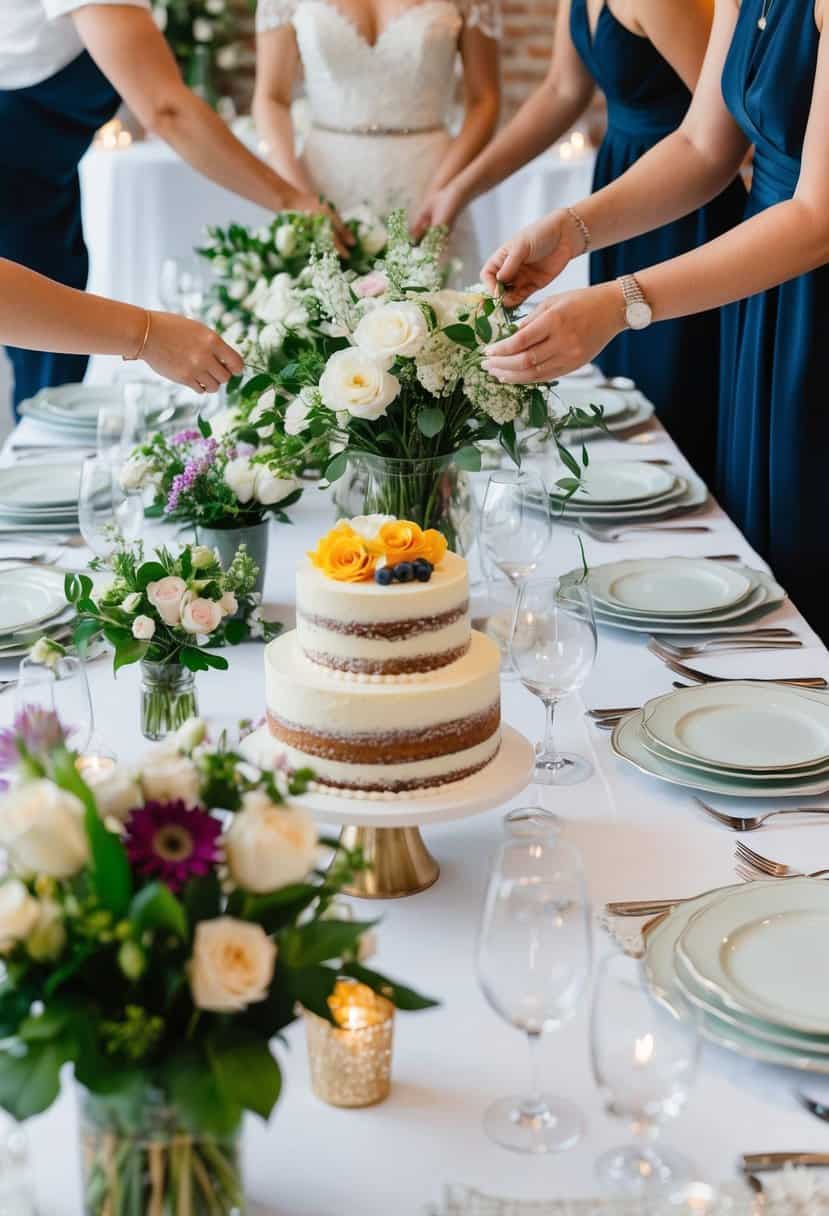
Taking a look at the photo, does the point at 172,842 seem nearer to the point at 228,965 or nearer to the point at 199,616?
the point at 228,965

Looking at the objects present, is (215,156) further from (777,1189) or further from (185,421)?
(777,1189)

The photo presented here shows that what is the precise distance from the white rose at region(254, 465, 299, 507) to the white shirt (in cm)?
159

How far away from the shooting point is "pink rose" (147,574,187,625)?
1447 millimetres

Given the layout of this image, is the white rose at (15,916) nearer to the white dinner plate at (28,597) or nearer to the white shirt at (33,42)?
the white dinner plate at (28,597)

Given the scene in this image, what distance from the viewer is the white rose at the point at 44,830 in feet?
2.58

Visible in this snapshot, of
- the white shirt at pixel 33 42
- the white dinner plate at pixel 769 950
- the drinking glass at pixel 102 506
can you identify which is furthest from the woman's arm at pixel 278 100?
the white dinner plate at pixel 769 950

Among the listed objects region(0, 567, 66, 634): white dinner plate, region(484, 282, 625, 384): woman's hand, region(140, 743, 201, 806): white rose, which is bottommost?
region(0, 567, 66, 634): white dinner plate

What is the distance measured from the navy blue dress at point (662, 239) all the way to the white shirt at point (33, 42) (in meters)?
1.08

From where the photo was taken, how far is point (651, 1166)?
921 millimetres

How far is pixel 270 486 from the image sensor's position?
5.77ft

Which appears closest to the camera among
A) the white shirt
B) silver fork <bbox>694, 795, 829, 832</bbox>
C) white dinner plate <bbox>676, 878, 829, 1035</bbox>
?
white dinner plate <bbox>676, 878, 829, 1035</bbox>

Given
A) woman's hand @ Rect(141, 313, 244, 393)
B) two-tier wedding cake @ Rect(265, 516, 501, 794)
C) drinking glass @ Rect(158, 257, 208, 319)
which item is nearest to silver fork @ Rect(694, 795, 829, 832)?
two-tier wedding cake @ Rect(265, 516, 501, 794)

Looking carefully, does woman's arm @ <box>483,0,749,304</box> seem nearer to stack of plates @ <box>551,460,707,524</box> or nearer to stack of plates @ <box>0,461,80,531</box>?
stack of plates @ <box>551,460,707,524</box>

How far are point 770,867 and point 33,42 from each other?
103 inches
